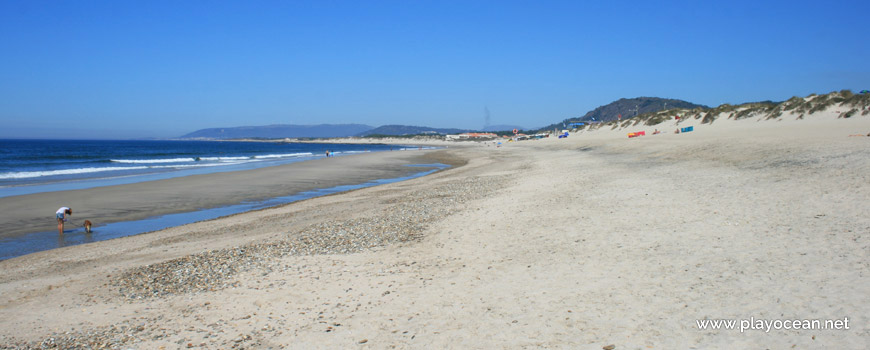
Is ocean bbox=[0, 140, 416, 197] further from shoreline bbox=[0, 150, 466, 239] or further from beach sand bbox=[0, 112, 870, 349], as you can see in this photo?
beach sand bbox=[0, 112, 870, 349]

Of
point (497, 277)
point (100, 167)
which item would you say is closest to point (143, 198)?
point (497, 277)

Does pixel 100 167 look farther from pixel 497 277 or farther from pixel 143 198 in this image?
pixel 497 277

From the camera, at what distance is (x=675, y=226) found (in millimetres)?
7988

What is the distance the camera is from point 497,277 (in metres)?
6.31

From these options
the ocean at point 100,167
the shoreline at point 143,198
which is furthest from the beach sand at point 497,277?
the ocean at point 100,167

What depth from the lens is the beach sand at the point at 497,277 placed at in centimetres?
461

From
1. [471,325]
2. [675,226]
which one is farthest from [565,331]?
[675,226]

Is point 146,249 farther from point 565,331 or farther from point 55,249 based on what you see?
point 565,331

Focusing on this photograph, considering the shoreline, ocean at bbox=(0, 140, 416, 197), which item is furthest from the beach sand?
ocean at bbox=(0, 140, 416, 197)

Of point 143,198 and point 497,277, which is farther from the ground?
Result: point 497,277

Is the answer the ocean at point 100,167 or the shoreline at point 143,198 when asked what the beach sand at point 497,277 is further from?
the ocean at point 100,167

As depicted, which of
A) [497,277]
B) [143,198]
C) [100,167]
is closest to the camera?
[497,277]

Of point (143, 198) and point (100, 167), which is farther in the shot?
point (100, 167)

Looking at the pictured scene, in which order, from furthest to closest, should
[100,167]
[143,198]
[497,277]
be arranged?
[100,167] < [143,198] < [497,277]
